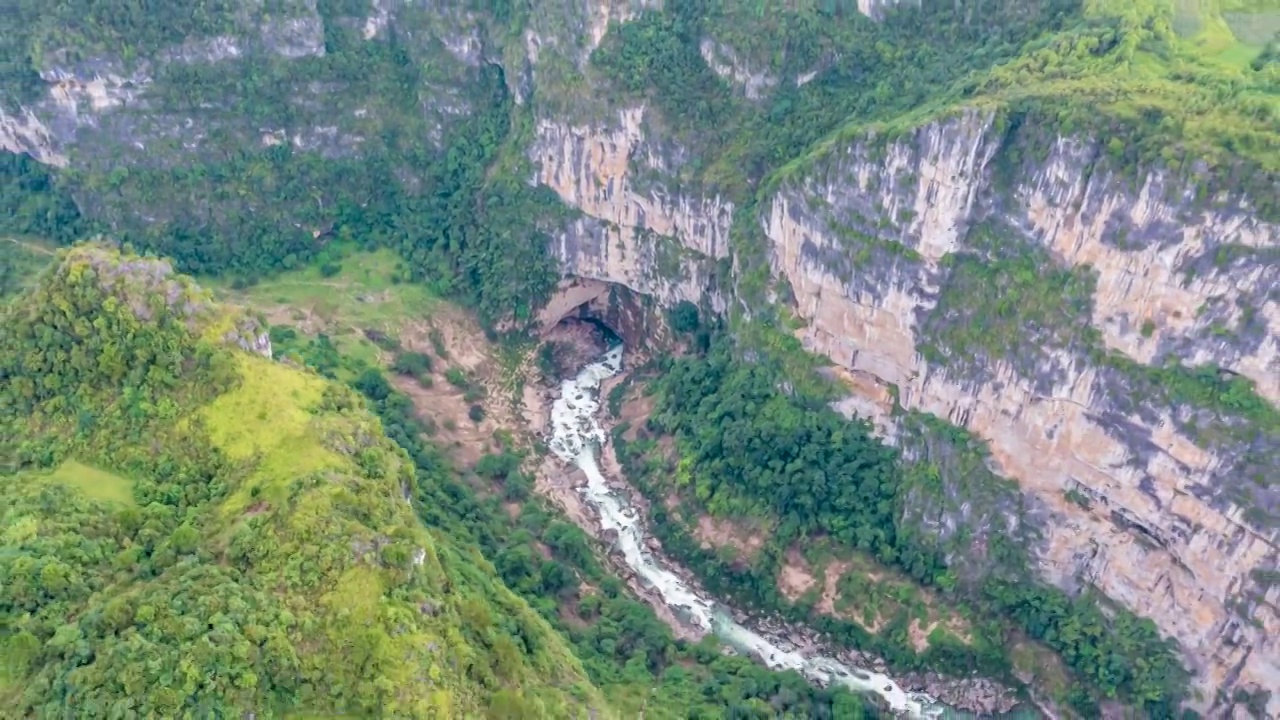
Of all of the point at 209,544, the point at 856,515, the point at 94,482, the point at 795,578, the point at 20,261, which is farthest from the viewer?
the point at 20,261

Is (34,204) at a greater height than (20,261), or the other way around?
(34,204)

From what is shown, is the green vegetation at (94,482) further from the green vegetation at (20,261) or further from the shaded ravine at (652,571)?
the shaded ravine at (652,571)

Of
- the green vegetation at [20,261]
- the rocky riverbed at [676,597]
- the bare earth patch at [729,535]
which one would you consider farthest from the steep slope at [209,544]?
the green vegetation at [20,261]

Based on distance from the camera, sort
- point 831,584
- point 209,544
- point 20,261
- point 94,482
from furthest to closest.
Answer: point 20,261 < point 831,584 < point 94,482 < point 209,544

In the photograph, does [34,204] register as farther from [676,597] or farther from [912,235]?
[912,235]

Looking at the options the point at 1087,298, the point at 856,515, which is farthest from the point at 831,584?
the point at 1087,298
